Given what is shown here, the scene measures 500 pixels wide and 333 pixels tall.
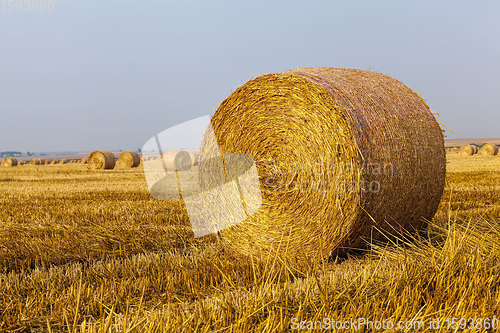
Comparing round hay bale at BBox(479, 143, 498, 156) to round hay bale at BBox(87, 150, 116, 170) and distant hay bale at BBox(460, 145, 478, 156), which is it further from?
round hay bale at BBox(87, 150, 116, 170)

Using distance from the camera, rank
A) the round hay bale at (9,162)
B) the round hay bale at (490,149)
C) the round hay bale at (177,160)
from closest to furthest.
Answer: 1. the round hay bale at (177,160)
2. the round hay bale at (9,162)
3. the round hay bale at (490,149)

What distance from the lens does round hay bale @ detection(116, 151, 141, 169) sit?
25.2 m

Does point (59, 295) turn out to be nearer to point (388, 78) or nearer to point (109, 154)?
point (388, 78)

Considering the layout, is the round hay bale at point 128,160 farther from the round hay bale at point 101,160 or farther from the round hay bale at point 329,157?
the round hay bale at point 329,157

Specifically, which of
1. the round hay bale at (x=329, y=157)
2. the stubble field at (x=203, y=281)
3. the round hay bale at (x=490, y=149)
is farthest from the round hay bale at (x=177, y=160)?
the round hay bale at (x=490, y=149)

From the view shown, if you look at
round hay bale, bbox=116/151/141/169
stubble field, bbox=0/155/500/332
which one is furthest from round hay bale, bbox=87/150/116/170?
stubble field, bbox=0/155/500/332

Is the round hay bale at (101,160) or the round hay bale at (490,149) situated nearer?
the round hay bale at (101,160)

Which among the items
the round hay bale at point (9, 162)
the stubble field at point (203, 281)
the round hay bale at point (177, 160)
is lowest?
the stubble field at point (203, 281)

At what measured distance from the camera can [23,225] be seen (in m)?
6.43

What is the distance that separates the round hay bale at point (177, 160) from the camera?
2176cm

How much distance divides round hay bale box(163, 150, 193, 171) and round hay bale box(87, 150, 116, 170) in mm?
3033

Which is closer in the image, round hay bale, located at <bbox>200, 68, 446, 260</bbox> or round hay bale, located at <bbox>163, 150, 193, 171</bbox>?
round hay bale, located at <bbox>200, 68, 446, 260</bbox>

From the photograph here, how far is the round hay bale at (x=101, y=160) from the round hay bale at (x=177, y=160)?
3.03 metres

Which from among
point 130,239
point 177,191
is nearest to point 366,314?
point 130,239
